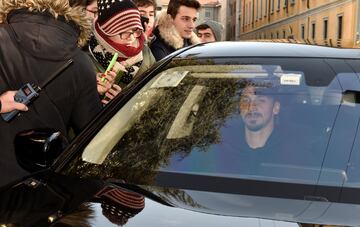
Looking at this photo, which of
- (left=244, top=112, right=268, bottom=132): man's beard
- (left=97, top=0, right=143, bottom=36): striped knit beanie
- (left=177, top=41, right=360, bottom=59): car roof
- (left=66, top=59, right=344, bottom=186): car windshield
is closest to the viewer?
(left=66, top=59, right=344, bottom=186): car windshield

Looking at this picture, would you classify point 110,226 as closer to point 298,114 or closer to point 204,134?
point 204,134

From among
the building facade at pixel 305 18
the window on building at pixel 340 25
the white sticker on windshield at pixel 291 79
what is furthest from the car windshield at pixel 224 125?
the window on building at pixel 340 25

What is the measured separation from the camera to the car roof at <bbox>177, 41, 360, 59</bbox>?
8.33 ft

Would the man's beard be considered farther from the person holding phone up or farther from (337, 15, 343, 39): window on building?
(337, 15, 343, 39): window on building

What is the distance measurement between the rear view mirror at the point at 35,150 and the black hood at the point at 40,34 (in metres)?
0.50

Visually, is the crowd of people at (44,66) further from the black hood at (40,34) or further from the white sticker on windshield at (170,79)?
the white sticker on windshield at (170,79)

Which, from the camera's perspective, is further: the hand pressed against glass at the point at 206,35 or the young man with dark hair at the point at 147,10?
the hand pressed against glass at the point at 206,35

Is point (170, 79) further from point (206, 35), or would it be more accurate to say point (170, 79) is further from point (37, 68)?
point (206, 35)

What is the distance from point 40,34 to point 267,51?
103 cm

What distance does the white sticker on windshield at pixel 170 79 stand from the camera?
102 inches

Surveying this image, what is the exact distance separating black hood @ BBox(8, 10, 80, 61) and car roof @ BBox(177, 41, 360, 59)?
55cm

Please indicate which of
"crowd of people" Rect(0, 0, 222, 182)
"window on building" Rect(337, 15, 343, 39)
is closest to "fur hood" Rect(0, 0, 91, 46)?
"crowd of people" Rect(0, 0, 222, 182)

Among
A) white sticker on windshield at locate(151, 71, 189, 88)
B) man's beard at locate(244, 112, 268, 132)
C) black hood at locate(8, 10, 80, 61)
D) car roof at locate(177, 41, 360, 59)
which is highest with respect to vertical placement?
black hood at locate(8, 10, 80, 61)

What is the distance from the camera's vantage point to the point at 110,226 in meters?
1.64
